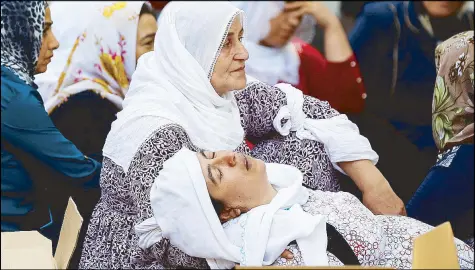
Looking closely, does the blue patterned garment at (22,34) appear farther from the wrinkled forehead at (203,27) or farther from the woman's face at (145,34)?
the woman's face at (145,34)

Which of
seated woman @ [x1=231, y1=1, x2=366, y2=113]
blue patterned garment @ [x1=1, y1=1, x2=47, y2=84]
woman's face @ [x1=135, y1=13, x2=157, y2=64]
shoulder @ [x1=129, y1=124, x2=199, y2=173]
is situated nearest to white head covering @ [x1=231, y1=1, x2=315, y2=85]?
seated woman @ [x1=231, y1=1, x2=366, y2=113]

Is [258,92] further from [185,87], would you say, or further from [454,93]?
[454,93]

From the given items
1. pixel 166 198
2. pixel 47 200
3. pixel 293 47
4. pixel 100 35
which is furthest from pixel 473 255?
pixel 100 35

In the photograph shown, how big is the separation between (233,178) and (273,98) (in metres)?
0.39

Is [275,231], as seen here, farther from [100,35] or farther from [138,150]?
[100,35]

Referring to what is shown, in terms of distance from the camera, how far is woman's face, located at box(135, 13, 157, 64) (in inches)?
86.0

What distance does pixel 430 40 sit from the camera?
259 cm

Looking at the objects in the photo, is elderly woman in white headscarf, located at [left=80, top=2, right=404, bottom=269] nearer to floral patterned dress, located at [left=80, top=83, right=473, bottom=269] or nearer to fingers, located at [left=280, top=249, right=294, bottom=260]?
floral patterned dress, located at [left=80, top=83, right=473, bottom=269]

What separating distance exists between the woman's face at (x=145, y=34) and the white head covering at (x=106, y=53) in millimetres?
15

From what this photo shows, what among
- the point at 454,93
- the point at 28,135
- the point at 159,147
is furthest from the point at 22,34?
the point at 454,93

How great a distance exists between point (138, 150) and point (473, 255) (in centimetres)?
69

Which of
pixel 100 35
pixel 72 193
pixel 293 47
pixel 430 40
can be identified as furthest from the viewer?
pixel 430 40

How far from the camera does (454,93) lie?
1811mm

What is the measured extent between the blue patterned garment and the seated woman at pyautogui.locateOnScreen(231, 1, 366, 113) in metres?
0.77
